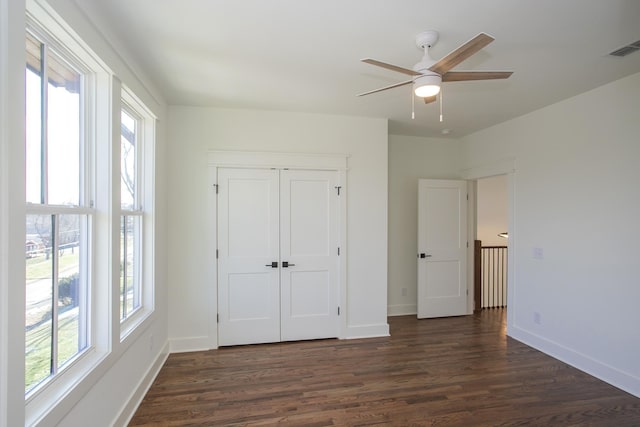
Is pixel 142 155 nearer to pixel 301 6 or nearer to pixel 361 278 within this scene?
pixel 301 6

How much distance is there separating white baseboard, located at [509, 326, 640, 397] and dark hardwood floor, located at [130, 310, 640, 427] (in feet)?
0.30

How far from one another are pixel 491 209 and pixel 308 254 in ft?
14.5

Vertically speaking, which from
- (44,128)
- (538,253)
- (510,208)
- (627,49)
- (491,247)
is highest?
(627,49)

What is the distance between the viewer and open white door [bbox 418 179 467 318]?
4.64 metres

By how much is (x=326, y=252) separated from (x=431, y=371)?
1.71 m

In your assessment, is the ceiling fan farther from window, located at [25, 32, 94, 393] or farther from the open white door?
the open white door

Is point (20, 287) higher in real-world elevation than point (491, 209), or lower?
lower

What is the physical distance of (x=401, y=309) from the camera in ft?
15.7

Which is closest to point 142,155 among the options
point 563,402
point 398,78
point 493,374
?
point 398,78

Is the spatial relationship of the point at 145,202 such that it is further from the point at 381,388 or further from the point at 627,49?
the point at 627,49

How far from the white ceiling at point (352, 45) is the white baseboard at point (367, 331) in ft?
9.00

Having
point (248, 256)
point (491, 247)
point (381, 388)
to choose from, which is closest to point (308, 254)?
point (248, 256)

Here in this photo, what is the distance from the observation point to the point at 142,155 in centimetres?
298

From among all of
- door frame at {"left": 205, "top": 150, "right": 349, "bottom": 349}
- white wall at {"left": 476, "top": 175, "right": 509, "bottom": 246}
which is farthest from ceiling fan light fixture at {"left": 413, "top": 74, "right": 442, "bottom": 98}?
white wall at {"left": 476, "top": 175, "right": 509, "bottom": 246}
